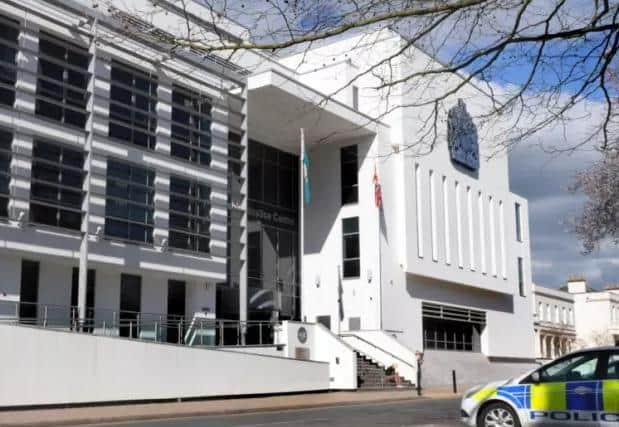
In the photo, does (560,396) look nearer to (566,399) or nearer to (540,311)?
(566,399)

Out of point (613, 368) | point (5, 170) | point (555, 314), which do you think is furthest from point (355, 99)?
point (555, 314)

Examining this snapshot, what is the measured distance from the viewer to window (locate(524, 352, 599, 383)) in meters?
11.8

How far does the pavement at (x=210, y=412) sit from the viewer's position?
58.1 feet

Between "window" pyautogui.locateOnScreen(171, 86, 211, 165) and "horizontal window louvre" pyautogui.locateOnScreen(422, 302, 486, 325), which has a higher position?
"window" pyautogui.locateOnScreen(171, 86, 211, 165)

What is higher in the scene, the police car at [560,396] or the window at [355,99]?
the window at [355,99]

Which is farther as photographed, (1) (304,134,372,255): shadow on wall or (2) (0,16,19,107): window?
(1) (304,134,372,255): shadow on wall

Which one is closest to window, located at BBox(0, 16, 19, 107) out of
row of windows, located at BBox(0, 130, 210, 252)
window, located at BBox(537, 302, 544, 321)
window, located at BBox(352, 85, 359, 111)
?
row of windows, located at BBox(0, 130, 210, 252)

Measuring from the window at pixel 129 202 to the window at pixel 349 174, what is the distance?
47.8ft

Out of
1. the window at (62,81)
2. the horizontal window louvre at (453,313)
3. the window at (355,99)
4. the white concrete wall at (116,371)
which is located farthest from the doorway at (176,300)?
the horizontal window louvre at (453,313)

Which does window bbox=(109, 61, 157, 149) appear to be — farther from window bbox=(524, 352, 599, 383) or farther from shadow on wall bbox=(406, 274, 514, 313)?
window bbox=(524, 352, 599, 383)

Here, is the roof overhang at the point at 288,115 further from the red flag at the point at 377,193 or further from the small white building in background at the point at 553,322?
the small white building in background at the point at 553,322

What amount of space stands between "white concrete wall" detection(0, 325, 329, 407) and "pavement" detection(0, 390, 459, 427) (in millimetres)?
464

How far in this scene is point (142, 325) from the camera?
27.7m

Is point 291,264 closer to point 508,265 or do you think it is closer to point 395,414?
point 508,265
